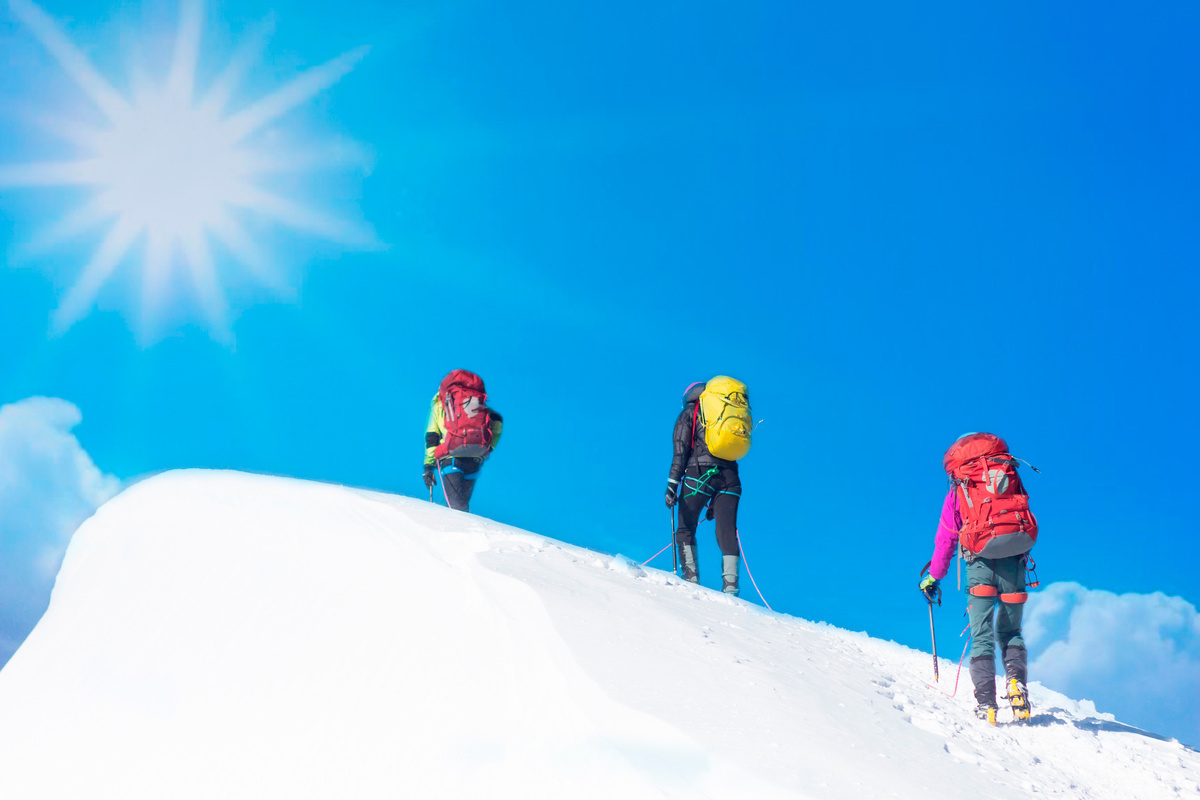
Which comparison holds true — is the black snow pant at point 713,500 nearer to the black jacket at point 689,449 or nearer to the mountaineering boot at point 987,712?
the black jacket at point 689,449

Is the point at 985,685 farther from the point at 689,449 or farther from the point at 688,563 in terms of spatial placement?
the point at 689,449

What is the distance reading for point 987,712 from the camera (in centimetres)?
520

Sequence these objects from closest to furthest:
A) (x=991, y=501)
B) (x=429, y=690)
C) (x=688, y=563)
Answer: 1. (x=429, y=690)
2. (x=991, y=501)
3. (x=688, y=563)

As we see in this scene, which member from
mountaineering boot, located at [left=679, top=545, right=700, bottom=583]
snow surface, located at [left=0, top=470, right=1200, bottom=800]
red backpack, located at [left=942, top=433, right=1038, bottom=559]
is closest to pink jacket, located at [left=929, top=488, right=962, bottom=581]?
red backpack, located at [left=942, top=433, right=1038, bottom=559]

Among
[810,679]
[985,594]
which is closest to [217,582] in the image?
[810,679]

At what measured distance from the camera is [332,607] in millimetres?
3520

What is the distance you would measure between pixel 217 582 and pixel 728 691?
9.70ft

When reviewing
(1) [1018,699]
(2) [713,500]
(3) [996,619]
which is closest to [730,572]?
(2) [713,500]

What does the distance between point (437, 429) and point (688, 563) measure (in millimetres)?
3621

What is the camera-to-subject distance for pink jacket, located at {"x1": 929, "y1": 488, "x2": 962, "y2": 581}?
6.00 meters

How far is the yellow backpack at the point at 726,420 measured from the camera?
7.82 m

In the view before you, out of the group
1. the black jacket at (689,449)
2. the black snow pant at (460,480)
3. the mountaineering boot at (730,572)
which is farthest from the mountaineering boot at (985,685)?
the black snow pant at (460,480)

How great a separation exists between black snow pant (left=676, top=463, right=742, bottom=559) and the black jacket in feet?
0.16

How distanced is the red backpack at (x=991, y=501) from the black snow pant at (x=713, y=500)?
2505 millimetres
